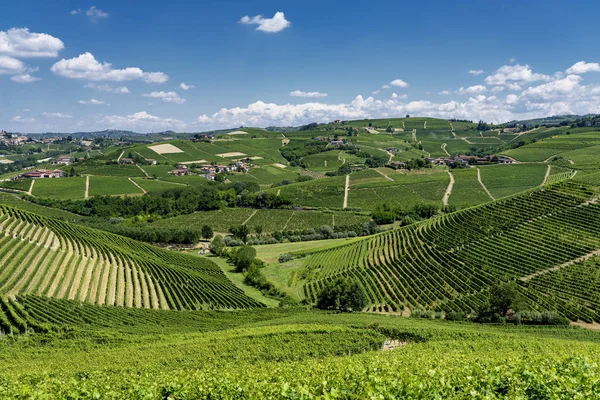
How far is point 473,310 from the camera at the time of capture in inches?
2124

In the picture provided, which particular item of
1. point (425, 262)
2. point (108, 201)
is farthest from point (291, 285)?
point (108, 201)

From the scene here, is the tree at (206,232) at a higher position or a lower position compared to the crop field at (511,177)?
lower

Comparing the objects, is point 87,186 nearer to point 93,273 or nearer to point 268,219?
point 268,219

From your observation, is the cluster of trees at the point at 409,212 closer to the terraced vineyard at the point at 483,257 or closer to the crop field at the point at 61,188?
the terraced vineyard at the point at 483,257

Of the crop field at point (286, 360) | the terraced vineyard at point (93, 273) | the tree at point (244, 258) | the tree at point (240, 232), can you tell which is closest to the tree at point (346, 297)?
the crop field at point (286, 360)

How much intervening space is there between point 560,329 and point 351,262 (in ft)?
139

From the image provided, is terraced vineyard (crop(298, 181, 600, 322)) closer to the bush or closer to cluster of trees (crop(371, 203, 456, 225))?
the bush

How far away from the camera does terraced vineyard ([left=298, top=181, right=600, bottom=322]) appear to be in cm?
5666

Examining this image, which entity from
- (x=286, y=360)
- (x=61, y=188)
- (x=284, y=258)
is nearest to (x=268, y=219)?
(x=284, y=258)

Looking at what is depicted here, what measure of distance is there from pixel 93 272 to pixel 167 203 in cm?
9077

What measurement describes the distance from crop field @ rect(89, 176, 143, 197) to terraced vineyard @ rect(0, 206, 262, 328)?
9881 cm

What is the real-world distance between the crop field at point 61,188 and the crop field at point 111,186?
496 centimetres

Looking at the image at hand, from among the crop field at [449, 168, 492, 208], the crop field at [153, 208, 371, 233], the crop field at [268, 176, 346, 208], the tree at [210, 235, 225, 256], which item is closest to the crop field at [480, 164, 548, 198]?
the crop field at [449, 168, 492, 208]

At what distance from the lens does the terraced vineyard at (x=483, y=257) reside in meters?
56.7
